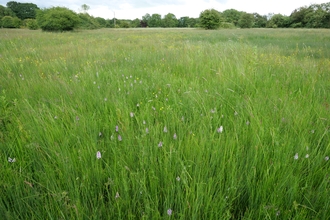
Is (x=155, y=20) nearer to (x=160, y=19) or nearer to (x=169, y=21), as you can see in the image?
(x=160, y=19)

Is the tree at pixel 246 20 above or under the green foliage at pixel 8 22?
above

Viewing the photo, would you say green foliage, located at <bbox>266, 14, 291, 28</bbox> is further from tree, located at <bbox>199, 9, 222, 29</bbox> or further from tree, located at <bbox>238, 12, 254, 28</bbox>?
tree, located at <bbox>199, 9, 222, 29</bbox>

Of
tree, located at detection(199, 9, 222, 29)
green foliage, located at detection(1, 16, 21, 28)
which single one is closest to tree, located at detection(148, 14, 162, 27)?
tree, located at detection(199, 9, 222, 29)

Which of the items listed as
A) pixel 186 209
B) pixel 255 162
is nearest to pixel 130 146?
pixel 186 209

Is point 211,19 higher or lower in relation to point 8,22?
lower

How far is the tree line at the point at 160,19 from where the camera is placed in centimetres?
2848

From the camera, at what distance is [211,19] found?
41844 millimetres

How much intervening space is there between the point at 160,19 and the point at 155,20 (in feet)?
8.41

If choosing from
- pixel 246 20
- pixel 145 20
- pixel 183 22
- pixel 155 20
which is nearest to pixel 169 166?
pixel 246 20

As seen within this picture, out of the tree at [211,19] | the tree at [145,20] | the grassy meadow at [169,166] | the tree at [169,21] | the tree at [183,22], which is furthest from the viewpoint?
the tree at [145,20]

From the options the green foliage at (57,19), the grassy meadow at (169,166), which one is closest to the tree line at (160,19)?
the green foliage at (57,19)

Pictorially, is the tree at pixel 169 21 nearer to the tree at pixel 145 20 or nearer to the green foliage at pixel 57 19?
the tree at pixel 145 20

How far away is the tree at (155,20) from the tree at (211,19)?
Answer: 54703mm

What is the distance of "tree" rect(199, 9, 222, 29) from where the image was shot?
4169 centimetres
